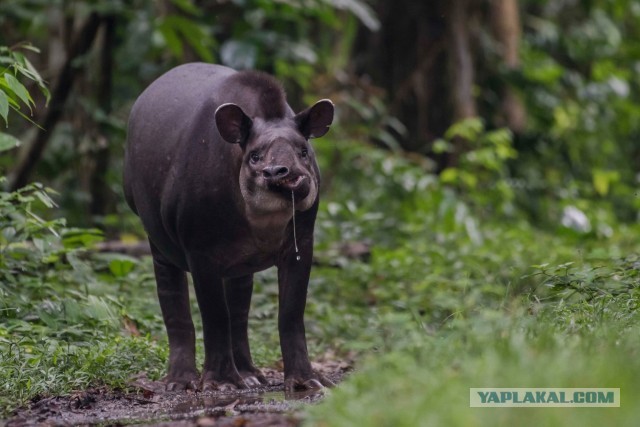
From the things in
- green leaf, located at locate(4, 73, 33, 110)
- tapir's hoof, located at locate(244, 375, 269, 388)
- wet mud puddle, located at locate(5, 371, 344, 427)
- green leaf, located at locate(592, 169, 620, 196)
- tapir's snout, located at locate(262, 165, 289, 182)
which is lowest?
tapir's hoof, located at locate(244, 375, 269, 388)

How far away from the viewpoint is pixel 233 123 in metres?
5.99

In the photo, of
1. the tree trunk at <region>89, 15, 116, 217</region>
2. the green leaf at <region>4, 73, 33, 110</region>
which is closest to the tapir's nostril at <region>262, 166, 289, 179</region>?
the green leaf at <region>4, 73, 33, 110</region>

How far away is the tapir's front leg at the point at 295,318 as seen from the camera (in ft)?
19.9

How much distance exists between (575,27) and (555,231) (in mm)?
5808

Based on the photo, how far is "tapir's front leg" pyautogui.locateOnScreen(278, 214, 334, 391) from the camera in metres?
6.07

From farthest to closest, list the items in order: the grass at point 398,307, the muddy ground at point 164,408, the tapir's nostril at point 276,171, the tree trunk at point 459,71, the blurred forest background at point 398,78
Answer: the tree trunk at point 459,71 → the blurred forest background at point 398,78 → the tapir's nostril at point 276,171 → the muddy ground at point 164,408 → the grass at point 398,307

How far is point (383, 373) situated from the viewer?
3906mm

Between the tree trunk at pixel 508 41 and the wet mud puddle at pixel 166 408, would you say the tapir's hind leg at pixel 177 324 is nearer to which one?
the wet mud puddle at pixel 166 408

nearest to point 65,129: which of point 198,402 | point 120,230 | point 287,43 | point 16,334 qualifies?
point 120,230

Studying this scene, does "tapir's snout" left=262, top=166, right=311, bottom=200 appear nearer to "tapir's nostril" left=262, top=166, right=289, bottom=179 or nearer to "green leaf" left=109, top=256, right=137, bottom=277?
"tapir's nostril" left=262, top=166, right=289, bottom=179

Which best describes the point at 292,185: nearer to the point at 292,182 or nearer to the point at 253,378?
the point at 292,182

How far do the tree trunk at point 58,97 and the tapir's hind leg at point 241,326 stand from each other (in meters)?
4.50

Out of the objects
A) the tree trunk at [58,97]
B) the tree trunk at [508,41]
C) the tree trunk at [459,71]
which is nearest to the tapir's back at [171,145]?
the tree trunk at [58,97]

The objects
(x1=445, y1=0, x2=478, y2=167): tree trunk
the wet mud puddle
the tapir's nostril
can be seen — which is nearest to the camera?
the wet mud puddle
